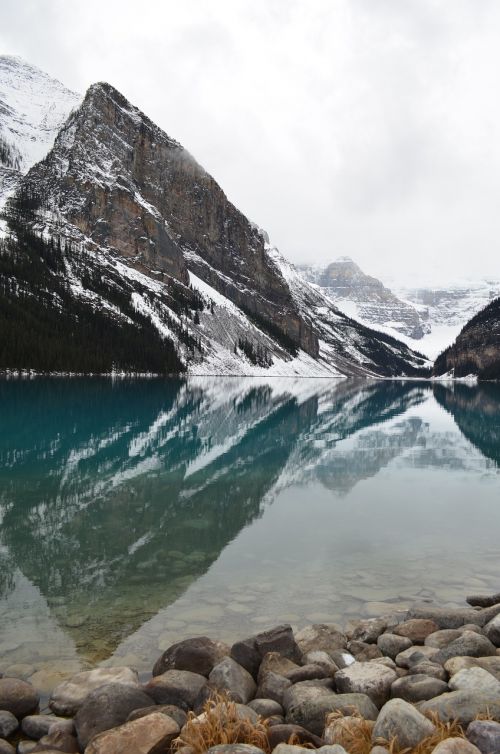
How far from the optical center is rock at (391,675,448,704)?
7688 mm

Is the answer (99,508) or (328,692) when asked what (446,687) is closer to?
(328,692)

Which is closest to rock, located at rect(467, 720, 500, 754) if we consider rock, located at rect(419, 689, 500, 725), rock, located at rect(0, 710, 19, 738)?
rock, located at rect(419, 689, 500, 725)

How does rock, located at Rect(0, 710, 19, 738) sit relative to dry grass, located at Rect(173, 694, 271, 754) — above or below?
below

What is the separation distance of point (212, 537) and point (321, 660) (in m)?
9.26

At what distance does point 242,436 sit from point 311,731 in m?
36.9

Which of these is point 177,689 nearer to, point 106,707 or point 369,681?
point 106,707

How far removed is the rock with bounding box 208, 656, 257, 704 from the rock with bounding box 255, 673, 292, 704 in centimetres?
18

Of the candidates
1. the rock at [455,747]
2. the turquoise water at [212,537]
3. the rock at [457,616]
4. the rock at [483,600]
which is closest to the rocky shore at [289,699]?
the rock at [455,747]

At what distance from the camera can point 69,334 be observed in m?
151

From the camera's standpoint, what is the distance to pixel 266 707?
773cm

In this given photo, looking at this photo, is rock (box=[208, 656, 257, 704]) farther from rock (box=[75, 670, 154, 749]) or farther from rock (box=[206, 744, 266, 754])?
rock (box=[206, 744, 266, 754])

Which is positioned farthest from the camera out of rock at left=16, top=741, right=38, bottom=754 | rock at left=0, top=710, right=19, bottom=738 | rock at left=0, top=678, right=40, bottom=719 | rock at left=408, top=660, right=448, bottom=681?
rock at left=408, top=660, right=448, bottom=681

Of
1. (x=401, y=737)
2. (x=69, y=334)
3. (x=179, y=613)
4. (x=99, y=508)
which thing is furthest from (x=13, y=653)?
(x=69, y=334)

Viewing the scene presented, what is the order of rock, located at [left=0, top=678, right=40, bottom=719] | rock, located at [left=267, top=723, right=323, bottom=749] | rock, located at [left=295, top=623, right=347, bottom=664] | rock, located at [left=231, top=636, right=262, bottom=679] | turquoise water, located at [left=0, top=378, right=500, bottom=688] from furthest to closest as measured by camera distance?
turquoise water, located at [left=0, top=378, right=500, bottom=688] → rock, located at [left=295, top=623, right=347, bottom=664] → rock, located at [left=231, top=636, right=262, bottom=679] → rock, located at [left=0, top=678, right=40, bottom=719] → rock, located at [left=267, top=723, right=323, bottom=749]
